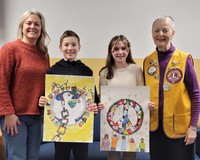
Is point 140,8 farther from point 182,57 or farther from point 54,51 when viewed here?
point 182,57

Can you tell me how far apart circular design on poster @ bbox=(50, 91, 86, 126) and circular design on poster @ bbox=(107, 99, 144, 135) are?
0.70 ft

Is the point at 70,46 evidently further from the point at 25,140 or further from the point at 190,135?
the point at 190,135

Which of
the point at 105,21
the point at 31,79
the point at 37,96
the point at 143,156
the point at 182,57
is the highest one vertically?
the point at 105,21

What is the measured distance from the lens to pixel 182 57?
5.52 ft

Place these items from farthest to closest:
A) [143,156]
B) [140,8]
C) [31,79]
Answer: [140,8] < [143,156] < [31,79]

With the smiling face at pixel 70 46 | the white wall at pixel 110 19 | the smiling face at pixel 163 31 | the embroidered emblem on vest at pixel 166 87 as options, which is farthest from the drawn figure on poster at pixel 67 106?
the white wall at pixel 110 19

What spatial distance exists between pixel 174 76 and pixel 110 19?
155cm

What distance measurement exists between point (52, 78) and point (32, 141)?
491 millimetres

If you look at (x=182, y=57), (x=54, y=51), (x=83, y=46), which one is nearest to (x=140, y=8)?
(x=83, y=46)

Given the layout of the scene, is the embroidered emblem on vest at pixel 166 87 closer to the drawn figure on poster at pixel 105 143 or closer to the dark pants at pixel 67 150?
the drawn figure on poster at pixel 105 143

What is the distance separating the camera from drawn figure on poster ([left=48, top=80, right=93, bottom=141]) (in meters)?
1.69

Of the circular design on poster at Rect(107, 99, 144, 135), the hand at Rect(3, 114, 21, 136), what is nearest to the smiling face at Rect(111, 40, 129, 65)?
the circular design on poster at Rect(107, 99, 144, 135)

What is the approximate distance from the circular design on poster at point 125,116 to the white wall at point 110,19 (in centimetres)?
138

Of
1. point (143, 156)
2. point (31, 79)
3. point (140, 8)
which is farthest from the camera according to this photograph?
point (140, 8)
